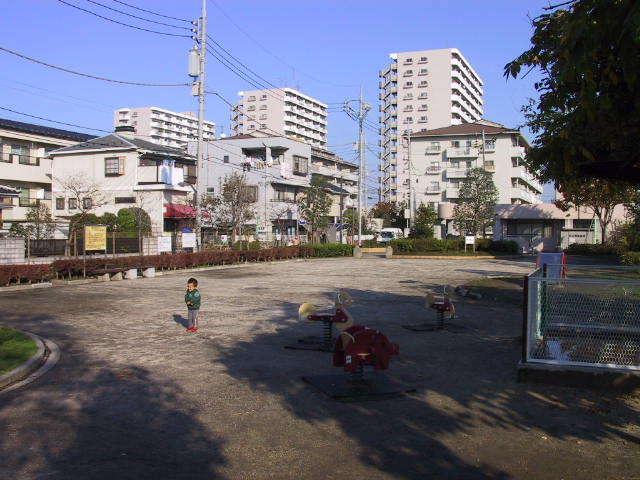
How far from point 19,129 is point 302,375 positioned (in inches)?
1677

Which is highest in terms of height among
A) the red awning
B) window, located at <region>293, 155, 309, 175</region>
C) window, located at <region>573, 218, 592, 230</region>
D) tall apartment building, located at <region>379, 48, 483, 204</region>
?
tall apartment building, located at <region>379, 48, 483, 204</region>

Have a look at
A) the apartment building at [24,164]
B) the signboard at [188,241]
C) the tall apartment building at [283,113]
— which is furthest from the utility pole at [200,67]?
the tall apartment building at [283,113]

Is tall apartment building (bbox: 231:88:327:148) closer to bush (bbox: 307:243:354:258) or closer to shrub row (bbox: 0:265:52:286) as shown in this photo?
bush (bbox: 307:243:354:258)

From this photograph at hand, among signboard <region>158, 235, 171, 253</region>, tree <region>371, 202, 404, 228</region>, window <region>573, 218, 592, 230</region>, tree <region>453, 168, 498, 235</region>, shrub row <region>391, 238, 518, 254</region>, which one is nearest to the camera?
signboard <region>158, 235, 171, 253</region>

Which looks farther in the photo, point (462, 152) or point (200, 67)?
point (462, 152)

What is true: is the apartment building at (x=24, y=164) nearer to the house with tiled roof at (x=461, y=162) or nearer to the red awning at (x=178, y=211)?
the red awning at (x=178, y=211)

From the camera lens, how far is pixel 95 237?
22.6 metres

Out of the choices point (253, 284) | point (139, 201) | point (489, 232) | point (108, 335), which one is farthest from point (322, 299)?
point (489, 232)

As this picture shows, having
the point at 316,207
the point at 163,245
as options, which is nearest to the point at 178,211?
the point at 316,207

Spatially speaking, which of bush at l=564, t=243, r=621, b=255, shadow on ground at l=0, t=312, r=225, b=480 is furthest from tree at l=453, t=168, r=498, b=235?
shadow on ground at l=0, t=312, r=225, b=480

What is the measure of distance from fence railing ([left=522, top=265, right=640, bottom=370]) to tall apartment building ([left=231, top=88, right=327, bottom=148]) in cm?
9948

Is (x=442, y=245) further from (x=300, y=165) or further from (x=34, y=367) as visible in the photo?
(x=34, y=367)

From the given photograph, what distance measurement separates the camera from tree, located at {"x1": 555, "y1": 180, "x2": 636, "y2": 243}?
879cm

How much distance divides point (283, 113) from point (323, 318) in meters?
103
